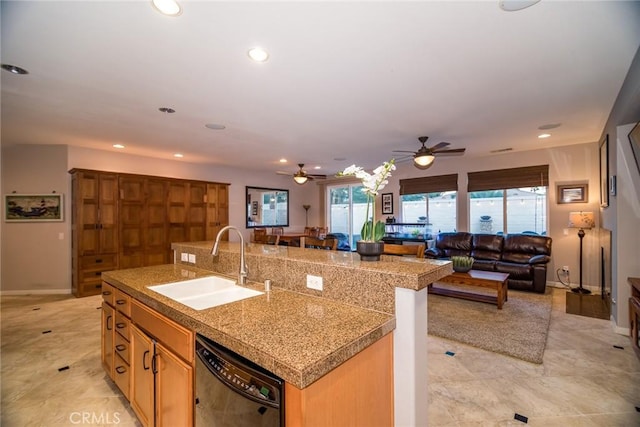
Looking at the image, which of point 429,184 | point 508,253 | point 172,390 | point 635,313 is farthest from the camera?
point 429,184

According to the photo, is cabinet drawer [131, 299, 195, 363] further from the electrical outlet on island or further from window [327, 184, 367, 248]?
window [327, 184, 367, 248]

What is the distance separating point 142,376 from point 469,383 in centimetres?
242

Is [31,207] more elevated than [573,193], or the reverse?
[573,193]

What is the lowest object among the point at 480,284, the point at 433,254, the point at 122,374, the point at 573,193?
the point at 122,374

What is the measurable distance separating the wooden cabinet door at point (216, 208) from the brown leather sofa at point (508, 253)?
4.62 meters

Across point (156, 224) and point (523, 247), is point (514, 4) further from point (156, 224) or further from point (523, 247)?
point (156, 224)

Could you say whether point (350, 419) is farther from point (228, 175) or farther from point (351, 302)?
point (228, 175)

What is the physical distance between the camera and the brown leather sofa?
15.8 feet

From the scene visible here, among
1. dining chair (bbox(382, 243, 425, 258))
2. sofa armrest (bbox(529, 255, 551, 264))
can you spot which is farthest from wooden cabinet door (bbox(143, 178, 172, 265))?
sofa armrest (bbox(529, 255, 551, 264))

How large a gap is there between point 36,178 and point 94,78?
3813 mm

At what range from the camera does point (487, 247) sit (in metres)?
5.66

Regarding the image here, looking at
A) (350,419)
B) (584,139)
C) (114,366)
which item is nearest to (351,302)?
(350,419)

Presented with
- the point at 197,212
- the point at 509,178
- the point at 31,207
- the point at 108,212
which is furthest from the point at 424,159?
the point at 31,207

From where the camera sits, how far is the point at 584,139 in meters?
4.80
